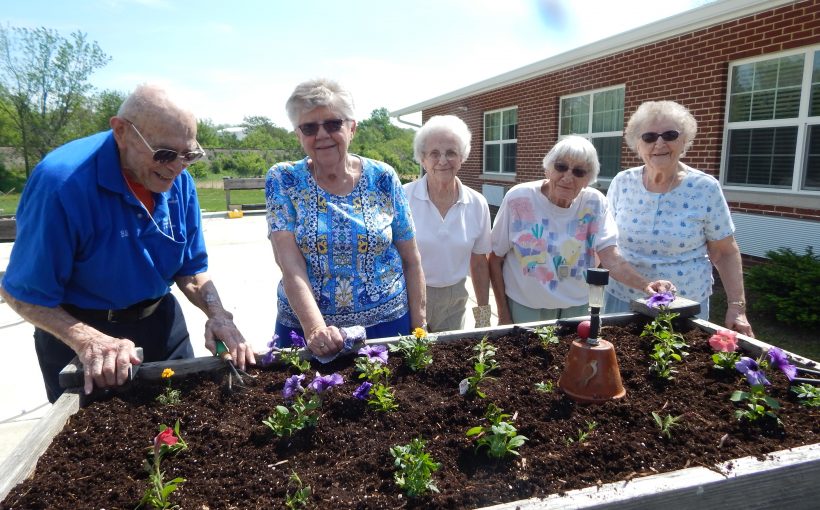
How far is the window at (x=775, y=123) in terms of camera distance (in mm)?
5801

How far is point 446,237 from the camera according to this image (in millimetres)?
2910

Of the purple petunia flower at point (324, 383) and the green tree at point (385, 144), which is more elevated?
the green tree at point (385, 144)

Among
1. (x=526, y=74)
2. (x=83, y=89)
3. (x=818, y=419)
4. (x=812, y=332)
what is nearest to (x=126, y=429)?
(x=818, y=419)

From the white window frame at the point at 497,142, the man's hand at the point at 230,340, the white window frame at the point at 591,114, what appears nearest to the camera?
the man's hand at the point at 230,340

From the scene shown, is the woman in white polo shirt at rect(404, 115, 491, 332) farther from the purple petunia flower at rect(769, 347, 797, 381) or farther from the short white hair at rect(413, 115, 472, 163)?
the purple petunia flower at rect(769, 347, 797, 381)

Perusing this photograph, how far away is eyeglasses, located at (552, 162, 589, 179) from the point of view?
2678mm

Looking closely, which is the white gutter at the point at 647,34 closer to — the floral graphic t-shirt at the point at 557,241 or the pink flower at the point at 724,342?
the floral graphic t-shirt at the point at 557,241

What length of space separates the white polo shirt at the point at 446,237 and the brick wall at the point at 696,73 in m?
4.87

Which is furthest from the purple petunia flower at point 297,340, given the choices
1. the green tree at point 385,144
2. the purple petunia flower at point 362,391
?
the green tree at point 385,144

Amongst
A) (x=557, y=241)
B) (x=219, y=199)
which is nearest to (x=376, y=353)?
(x=557, y=241)

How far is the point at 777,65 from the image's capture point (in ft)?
19.8

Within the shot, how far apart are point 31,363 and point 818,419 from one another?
18.0ft

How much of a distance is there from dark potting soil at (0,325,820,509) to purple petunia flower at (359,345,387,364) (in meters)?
0.09

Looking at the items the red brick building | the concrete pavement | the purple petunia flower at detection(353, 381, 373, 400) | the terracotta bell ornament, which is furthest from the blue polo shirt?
the red brick building
